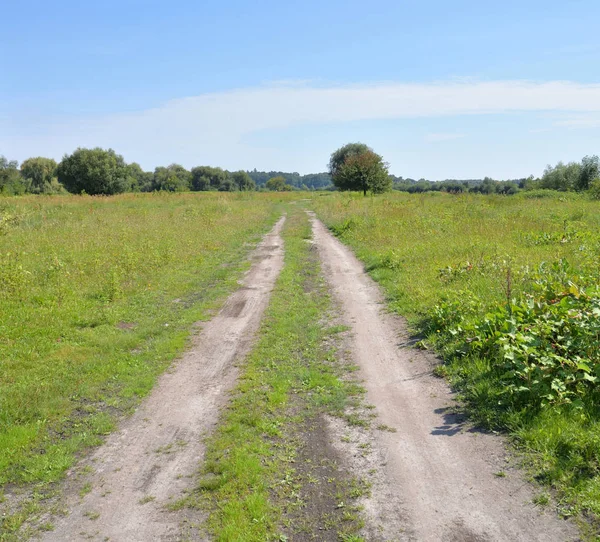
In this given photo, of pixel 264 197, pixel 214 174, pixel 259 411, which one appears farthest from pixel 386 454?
pixel 214 174

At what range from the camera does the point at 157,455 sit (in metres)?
5.41

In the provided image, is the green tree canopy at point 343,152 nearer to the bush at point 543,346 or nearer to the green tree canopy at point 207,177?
the green tree canopy at point 207,177

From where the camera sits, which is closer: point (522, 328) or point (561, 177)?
→ point (522, 328)

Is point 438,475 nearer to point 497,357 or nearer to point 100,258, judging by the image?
point 497,357

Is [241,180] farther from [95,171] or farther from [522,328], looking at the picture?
[522,328]

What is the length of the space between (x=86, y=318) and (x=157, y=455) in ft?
19.1

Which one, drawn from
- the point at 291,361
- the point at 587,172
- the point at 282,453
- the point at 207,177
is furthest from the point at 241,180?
the point at 282,453

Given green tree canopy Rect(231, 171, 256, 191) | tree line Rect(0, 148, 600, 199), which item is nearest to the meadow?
tree line Rect(0, 148, 600, 199)

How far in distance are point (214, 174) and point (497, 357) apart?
129684 millimetres

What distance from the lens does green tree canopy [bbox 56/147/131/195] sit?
60.5 metres

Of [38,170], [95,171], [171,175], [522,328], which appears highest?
[171,175]

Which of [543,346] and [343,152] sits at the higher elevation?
[343,152]

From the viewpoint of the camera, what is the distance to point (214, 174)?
428 ft

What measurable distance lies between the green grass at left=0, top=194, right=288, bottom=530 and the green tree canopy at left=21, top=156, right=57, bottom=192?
7124 cm
